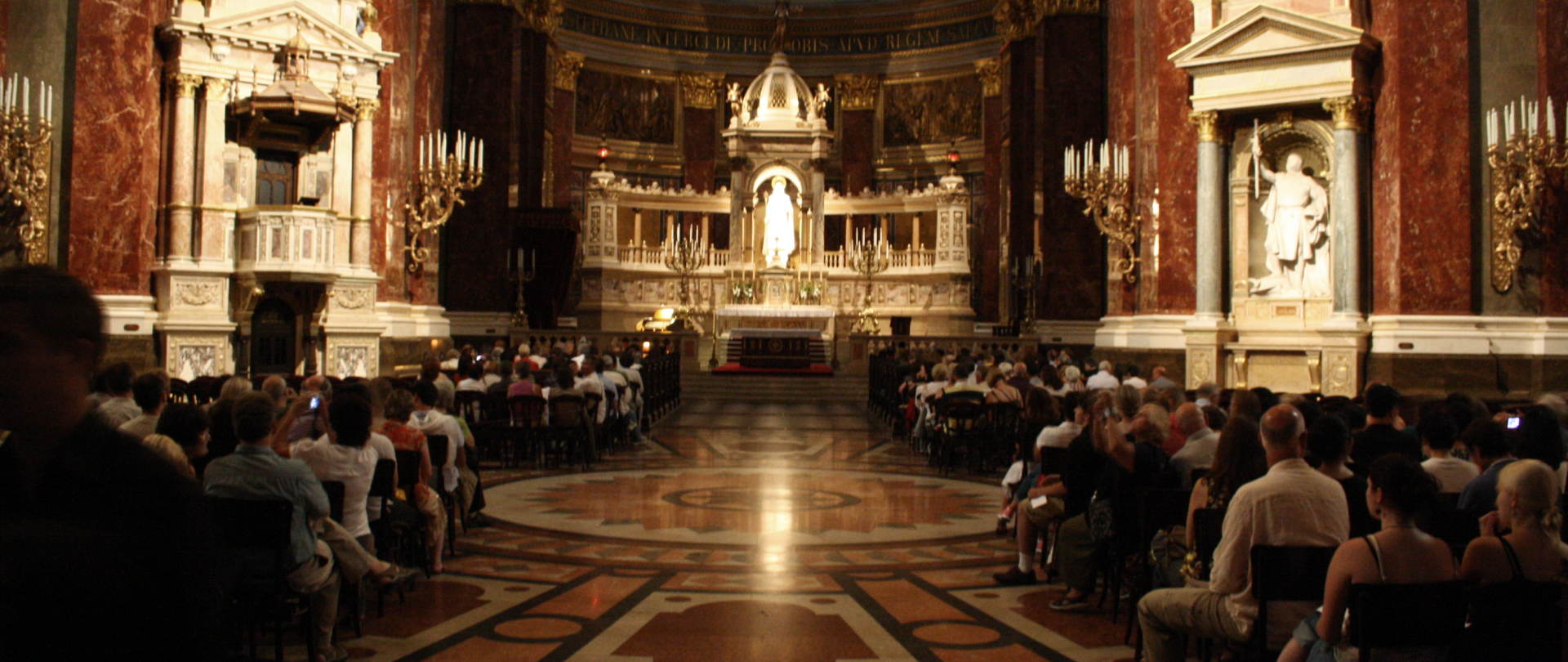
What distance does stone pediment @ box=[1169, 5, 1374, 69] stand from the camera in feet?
47.6

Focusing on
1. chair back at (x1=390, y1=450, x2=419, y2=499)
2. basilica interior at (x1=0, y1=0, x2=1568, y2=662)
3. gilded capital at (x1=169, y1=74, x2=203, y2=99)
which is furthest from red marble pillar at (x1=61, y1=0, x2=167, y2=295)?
chair back at (x1=390, y1=450, x2=419, y2=499)

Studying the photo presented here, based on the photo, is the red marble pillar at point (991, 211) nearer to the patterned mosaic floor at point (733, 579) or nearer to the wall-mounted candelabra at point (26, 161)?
the patterned mosaic floor at point (733, 579)

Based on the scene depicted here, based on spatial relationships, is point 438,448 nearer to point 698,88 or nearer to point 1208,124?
point 1208,124

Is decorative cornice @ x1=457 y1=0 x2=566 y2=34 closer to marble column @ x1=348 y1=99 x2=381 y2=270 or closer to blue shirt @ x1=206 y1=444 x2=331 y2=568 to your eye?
marble column @ x1=348 y1=99 x2=381 y2=270

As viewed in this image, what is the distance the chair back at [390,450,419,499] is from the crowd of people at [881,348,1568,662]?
3.66 metres

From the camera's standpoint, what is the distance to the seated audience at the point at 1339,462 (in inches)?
195

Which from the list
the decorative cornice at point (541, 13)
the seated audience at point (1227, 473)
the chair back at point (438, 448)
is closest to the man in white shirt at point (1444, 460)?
the seated audience at point (1227, 473)

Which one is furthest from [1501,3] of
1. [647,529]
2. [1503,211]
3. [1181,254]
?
[647,529]

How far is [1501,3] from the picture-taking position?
13852 mm

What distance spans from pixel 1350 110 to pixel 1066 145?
8981mm

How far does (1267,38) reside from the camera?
15164 mm

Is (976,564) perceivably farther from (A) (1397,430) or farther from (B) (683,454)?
(B) (683,454)

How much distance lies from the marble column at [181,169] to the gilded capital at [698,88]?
2065 cm

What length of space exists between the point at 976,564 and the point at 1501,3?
1066 centimetres
